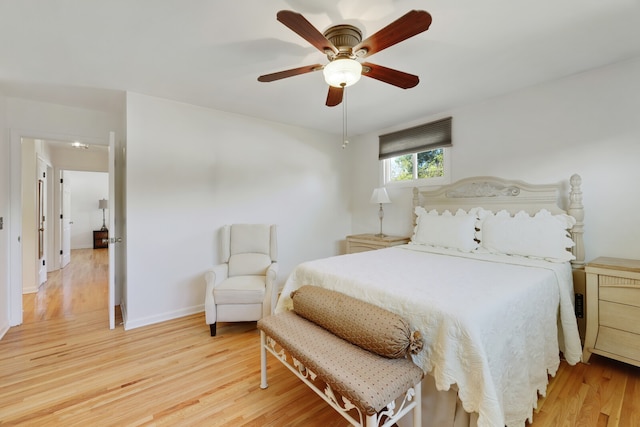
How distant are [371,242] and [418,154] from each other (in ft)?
4.58

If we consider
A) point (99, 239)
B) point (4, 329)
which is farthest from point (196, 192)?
point (99, 239)

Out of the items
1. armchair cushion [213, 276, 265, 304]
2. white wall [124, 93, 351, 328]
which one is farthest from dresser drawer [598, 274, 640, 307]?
white wall [124, 93, 351, 328]

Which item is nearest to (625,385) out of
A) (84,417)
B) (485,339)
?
(485,339)

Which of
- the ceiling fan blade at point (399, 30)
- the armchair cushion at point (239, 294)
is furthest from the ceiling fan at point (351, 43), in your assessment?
the armchair cushion at point (239, 294)

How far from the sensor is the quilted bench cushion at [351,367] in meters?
1.11

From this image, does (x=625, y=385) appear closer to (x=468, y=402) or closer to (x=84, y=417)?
(x=468, y=402)

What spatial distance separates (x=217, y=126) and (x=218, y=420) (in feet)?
9.56

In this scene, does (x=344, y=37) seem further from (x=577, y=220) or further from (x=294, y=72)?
(x=577, y=220)

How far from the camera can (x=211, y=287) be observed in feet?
8.59

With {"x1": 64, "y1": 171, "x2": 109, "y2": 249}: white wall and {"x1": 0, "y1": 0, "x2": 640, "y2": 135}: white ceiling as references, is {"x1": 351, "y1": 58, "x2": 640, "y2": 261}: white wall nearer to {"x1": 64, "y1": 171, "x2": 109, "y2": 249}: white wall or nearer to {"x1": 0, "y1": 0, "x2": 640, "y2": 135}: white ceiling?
{"x1": 0, "y1": 0, "x2": 640, "y2": 135}: white ceiling

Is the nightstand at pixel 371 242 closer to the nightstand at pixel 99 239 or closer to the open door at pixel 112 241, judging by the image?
the open door at pixel 112 241

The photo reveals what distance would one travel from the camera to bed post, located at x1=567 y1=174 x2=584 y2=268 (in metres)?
2.28

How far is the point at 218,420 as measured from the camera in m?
1.58

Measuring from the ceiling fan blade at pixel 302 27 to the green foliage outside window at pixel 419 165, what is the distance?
2.40 metres
